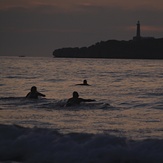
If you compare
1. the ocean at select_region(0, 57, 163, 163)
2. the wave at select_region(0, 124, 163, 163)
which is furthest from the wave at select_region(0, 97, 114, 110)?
the wave at select_region(0, 124, 163, 163)

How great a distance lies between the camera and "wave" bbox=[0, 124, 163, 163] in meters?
10.6

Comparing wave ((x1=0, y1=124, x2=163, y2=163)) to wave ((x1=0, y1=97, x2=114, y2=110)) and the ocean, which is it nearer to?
the ocean

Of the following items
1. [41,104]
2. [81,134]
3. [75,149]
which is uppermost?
[81,134]

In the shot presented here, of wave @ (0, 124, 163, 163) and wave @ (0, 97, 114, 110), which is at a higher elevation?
wave @ (0, 124, 163, 163)

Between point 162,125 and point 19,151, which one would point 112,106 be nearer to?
point 162,125

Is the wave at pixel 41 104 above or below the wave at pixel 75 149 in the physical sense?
below

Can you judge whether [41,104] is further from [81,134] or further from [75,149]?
[75,149]

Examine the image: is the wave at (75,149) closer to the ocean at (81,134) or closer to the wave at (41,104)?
the ocean at (81,134)

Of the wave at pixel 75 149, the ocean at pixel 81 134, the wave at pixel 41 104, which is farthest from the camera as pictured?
the wave at pixel 41 104

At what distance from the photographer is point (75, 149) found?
36.6 feet

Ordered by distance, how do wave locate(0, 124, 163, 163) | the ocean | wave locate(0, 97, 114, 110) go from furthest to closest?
wave locate(0, 97, 114, 110) < the ocean < wave locate(0, 124, 163, 163)

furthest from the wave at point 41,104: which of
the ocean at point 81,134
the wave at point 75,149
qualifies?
the wave at point 75,149

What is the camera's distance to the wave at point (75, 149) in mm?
10625

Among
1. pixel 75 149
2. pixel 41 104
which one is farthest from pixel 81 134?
pixel 41 104
